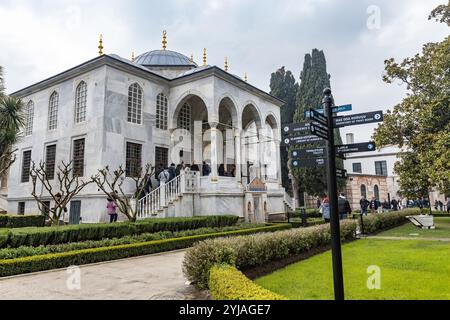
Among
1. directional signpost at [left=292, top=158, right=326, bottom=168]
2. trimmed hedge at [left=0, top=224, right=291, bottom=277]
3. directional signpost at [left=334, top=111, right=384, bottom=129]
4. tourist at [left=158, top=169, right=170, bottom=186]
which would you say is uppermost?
tourist at [left=158, top=169, right=170, bottom=186]

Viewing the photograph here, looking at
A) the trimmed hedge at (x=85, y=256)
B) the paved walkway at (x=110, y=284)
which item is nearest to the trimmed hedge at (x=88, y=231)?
the trimmed hedge at (x=85, y=256)

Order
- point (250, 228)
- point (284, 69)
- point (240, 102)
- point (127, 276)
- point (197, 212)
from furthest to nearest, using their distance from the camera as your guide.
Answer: point (284, 69), point (240, 102), point (197, 212), point (250, 228), point (127, 276)

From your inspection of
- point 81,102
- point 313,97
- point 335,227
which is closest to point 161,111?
point 81,102

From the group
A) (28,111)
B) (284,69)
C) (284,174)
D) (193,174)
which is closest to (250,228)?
(193,174)

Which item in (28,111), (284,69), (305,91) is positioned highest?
(284,69)

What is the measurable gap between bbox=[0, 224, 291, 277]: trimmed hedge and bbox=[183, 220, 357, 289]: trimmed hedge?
98.7 inches

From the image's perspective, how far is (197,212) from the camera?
58.6ft

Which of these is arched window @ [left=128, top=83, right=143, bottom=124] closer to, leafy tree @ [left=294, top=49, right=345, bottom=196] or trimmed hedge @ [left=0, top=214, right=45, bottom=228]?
trimmed hedge @ [left=0, top=214, right=45, bottom=228]

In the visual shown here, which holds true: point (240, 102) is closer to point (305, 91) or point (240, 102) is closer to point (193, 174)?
point (193, 174)

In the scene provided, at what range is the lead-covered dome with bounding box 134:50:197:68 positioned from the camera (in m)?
24.7

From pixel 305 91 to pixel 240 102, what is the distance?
16863mm

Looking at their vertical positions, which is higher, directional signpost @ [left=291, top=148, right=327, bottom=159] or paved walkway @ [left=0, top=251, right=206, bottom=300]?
directional signpost @ [left=291, top=148, right=327, bottom=159]

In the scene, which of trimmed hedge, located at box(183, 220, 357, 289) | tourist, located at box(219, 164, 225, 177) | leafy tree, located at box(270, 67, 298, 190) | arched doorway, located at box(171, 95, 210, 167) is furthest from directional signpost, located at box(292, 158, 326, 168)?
leafy tree, located at box(270, 67, 298, 190)

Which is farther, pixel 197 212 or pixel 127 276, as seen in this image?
pixel 197 212
